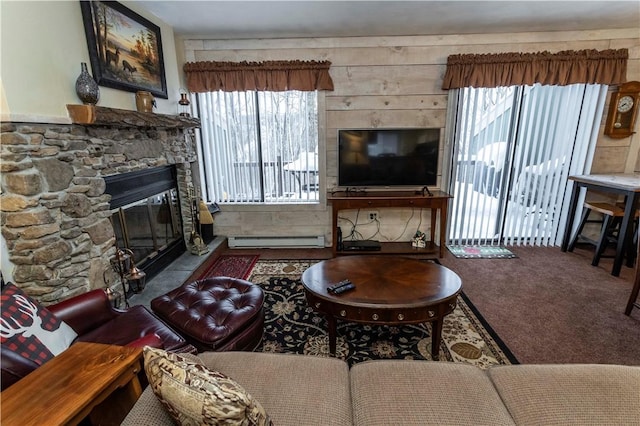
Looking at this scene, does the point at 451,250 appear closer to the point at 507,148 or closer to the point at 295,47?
the point at 507,148

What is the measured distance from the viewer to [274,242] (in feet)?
12.7

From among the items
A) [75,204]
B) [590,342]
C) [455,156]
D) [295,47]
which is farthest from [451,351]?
[295,47]

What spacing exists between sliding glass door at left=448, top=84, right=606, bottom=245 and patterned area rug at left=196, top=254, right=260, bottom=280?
2.54m

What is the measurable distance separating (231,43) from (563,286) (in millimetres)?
4174

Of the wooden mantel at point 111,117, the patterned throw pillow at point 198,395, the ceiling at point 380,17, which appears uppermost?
the ceiling at point 380,17

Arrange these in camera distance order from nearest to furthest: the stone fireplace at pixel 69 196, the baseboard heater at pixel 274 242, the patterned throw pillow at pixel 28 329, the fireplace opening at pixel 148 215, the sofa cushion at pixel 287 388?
1. the sofa cushion at pixel 287 388
2. the patterned throw pillow at pixel 28 329
3. the stone fireplace at pixel 69 196
4. the fireplace opening at pixel 148 215
5. the baseboard heater at pixel 274 242

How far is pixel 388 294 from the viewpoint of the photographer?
187 centimetres

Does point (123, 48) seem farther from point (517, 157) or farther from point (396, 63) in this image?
point (517, 157)

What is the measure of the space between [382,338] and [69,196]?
2226mm

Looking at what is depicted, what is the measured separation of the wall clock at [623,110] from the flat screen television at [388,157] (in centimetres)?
195

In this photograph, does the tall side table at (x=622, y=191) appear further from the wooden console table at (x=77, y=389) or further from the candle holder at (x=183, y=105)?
the candle holder at (x=183, y=105)

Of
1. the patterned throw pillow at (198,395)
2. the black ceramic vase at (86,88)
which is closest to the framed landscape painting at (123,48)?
the black ceramic vase at (86,88)

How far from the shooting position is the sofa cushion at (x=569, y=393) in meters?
1.03

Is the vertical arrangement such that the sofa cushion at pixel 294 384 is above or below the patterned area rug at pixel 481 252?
above
